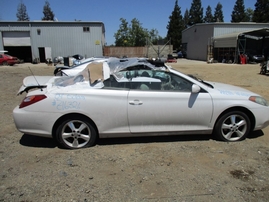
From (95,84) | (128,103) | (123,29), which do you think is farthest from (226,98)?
(123,29)

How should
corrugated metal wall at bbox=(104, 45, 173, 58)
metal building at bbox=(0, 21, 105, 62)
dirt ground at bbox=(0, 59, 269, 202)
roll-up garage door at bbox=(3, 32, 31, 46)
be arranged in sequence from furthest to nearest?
corrugated metal wall at bbox=(104, 45, 173, 58) < roll-up garage door at bbox=(3, 32, 31, 46) < metal building at bbox=(0, 21, 105, 62) < dirt ground at bbox=(0, 59, 269, 202)

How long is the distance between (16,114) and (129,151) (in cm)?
200

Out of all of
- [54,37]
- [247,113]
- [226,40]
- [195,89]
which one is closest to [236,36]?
[226,40]

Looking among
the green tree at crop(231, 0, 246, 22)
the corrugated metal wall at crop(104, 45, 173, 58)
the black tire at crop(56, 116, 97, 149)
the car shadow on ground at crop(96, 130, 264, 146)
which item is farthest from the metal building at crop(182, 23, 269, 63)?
the green tree at crop(231, 0, 246, 22)

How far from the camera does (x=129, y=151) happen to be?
13.1ft

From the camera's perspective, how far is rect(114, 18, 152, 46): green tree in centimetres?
5966

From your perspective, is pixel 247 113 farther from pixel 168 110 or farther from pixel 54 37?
pixel 54 37

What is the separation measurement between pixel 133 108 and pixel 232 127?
187 cm

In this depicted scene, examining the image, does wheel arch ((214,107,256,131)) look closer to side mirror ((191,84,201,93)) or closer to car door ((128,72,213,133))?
car door ((128,72,213,133))

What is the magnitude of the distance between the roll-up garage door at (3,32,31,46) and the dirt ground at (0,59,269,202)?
109 ft

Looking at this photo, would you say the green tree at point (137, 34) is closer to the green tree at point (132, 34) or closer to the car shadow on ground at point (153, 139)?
the green tree at point (132, 34)

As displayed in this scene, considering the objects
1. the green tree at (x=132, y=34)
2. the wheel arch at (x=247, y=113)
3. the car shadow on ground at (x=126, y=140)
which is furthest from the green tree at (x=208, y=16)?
the wheel arch at (x=247, y=113)

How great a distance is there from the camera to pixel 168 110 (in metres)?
3.99

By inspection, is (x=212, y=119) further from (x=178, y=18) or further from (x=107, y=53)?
(x=178, y=18)
